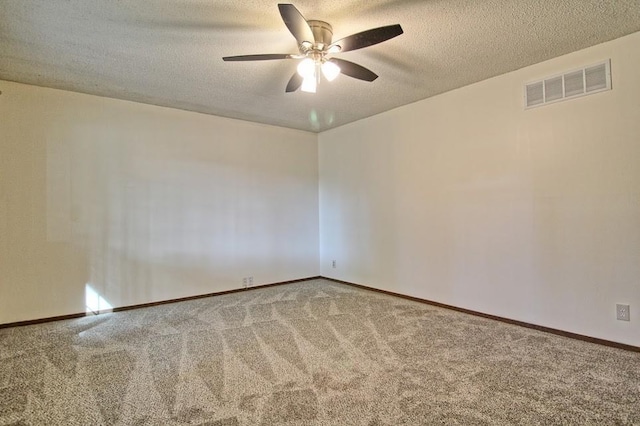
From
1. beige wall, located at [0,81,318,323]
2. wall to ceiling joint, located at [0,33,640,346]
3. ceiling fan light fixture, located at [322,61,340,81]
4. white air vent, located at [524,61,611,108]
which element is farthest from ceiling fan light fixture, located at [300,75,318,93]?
beige wall, located at [0,81,318,323]

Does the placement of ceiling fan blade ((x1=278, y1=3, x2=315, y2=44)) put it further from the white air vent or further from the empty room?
the white air vent

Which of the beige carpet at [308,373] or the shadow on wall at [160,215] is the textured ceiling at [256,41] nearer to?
the shadow on wall at [160,215]

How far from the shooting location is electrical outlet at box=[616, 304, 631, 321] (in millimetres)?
2703

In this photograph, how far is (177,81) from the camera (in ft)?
11.3

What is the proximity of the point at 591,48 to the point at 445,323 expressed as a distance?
273 cm

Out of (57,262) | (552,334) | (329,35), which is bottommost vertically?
(552,334)

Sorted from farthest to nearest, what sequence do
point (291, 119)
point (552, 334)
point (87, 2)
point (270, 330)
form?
point (291, 119) < point (270, 330) < point (552, 334) < point (87, 2)

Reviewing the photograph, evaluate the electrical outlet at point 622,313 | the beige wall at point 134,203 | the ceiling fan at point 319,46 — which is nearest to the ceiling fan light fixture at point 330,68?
the ceiling fan at point 319,46

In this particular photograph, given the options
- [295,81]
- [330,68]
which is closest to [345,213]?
[295,81]

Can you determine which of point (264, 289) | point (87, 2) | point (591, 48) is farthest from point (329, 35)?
point (264, 289)

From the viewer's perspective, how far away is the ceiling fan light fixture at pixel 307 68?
2475 millimetres

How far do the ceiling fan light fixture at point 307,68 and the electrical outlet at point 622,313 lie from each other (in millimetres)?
3040

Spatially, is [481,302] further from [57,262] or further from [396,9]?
[57,262]

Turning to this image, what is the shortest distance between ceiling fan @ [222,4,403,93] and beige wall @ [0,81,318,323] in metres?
2.30
